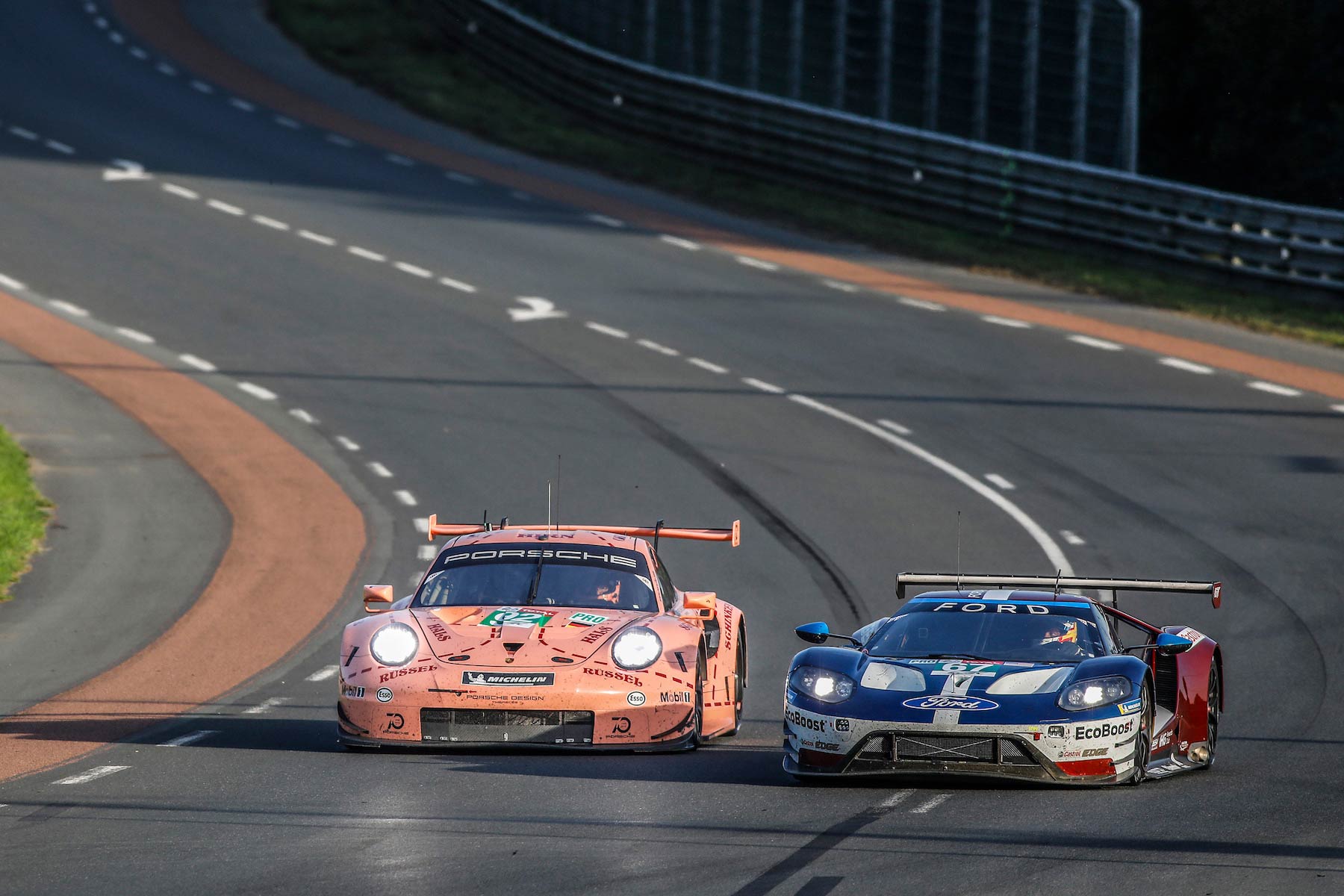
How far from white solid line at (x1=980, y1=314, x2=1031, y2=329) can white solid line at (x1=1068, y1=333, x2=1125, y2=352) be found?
2.65 feet

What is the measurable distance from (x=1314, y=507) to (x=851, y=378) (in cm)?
685

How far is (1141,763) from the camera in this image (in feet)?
34.9

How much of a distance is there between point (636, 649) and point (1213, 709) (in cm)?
346

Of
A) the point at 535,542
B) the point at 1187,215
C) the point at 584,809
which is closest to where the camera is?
the point at 584,809

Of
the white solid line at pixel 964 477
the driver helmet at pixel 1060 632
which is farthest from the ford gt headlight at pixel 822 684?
the white solid line at pixel 964 477

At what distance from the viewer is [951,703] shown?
10352 mm

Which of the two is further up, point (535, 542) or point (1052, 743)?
point (535, 542)

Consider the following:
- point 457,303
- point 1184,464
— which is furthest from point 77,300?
point 1184,464

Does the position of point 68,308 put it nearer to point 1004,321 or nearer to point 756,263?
point 756,263

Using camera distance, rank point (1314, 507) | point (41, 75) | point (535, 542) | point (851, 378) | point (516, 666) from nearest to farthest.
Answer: point (516, 666)
point (535, 542)
point (1314, 507)
point (851, 378)
point (41, 75)

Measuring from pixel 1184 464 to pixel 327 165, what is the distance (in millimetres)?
21131

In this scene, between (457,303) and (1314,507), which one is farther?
(457,303)

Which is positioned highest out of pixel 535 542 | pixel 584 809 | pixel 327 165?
pixel 327 165

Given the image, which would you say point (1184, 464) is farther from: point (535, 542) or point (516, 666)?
point (516, 666)
